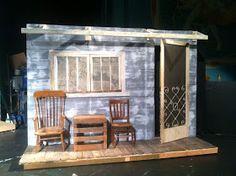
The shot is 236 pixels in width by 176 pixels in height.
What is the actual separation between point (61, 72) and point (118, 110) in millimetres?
1338

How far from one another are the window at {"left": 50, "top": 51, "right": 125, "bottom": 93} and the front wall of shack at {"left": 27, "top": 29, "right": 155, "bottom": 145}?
11 cm

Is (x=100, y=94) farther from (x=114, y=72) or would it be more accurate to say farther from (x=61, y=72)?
(x=61, y=72)

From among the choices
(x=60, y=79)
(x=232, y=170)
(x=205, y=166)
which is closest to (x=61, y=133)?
(x=60, y=79)

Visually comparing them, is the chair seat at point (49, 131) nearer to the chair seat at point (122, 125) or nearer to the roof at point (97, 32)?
the chair seat at point (122, 125)

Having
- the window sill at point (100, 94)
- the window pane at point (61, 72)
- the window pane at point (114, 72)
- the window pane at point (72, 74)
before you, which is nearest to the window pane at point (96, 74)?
the window sill at point (100, 94)

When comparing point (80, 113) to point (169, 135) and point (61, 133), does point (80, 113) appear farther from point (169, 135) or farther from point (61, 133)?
point (169, 135)

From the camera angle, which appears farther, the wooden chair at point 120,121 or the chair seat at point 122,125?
the wooden chair at point 120,121

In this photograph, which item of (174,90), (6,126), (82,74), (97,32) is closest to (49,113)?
(82,74)

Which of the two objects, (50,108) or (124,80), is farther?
(124,80)

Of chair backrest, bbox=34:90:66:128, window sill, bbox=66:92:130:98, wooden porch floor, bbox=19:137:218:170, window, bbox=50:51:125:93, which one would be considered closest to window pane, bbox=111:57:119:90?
window, bbox=50:51:125:93

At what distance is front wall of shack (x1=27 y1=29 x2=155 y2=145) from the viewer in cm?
564

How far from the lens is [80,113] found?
19.2 ft

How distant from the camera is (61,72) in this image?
18.8 feet

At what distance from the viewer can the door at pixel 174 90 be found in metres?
5.78
